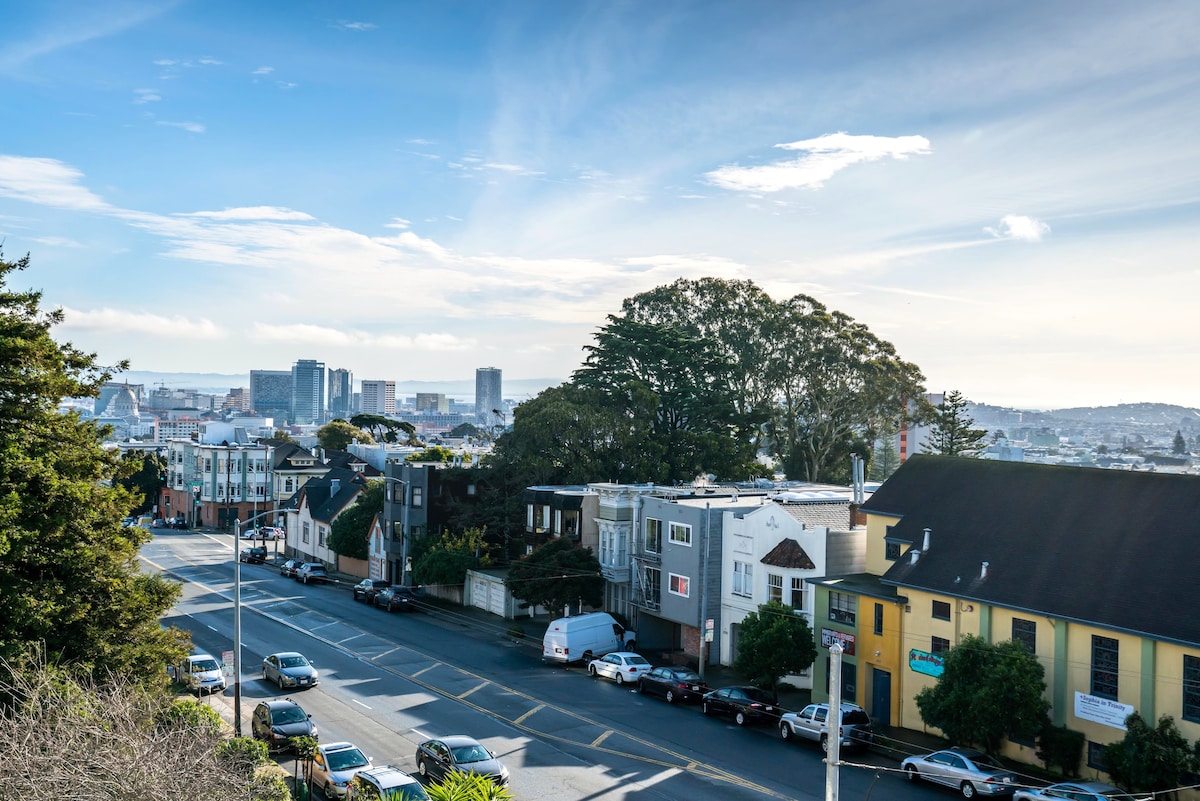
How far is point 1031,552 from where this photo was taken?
3775 centimetres

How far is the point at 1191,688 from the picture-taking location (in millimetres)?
30875

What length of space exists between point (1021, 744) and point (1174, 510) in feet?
31.4

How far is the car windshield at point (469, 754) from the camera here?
30281 millimetres

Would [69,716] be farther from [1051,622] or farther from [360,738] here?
[1051,622]

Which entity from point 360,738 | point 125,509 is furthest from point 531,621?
point 125,509

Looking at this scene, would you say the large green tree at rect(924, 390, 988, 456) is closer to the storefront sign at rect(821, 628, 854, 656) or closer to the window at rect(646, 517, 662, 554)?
the window at rect(646, 517, 662, 554)

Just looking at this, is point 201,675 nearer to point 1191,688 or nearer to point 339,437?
point 1191,688

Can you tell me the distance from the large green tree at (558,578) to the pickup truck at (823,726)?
62.6 feet

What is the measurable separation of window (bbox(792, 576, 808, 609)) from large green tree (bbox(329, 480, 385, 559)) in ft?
134

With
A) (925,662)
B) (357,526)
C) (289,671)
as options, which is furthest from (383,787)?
(357,526)

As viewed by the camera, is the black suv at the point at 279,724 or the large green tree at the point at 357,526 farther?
the large green tree at the point at 357,526

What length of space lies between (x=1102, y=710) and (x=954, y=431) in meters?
56.4

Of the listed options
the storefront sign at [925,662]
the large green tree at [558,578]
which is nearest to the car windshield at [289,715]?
the large green tree at [558,578]

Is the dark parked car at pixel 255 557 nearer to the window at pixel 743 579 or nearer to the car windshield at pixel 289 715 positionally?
the window at pixel 743 579
